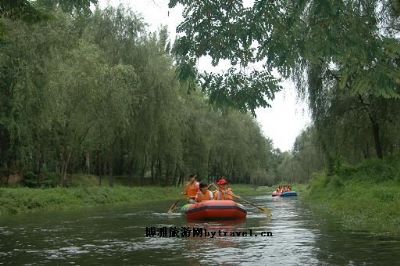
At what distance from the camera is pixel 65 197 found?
27.7 meters

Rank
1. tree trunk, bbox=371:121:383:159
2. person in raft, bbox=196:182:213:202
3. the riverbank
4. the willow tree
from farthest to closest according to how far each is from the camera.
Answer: tree trunk, bbox=371:121:383:159, the riverbank, person in raft, bbox=196:182:213:202, the willow tree

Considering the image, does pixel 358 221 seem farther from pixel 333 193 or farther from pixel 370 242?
pixel 333 193

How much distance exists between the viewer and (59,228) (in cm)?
1527

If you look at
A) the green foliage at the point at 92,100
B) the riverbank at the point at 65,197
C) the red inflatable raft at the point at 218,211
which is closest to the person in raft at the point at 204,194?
the red inflatable raft at the point at 218,211

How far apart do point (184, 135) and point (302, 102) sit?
18.6 m

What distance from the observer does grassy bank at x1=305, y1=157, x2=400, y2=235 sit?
13.8 m

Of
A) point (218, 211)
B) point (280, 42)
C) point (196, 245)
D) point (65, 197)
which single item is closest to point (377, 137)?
point (218, 211)

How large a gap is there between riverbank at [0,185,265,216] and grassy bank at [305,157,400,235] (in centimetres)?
1240

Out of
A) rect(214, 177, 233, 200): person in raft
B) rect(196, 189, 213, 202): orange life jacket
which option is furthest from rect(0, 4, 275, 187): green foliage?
rect(196, 189, 213, 202): orange life jacket

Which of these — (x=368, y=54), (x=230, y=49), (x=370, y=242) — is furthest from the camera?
(x=370, y=242)

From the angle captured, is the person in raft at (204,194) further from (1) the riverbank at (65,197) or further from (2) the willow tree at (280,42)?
(2) the willow tree at (280,42)

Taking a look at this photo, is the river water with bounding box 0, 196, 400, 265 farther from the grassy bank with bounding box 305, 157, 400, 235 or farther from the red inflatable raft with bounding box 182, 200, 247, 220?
the grassy bank with bounding box 305, 157, 400, 235

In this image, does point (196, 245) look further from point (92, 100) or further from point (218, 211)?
point (92, 100)

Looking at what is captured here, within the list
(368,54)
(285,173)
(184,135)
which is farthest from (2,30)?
(285,173)
